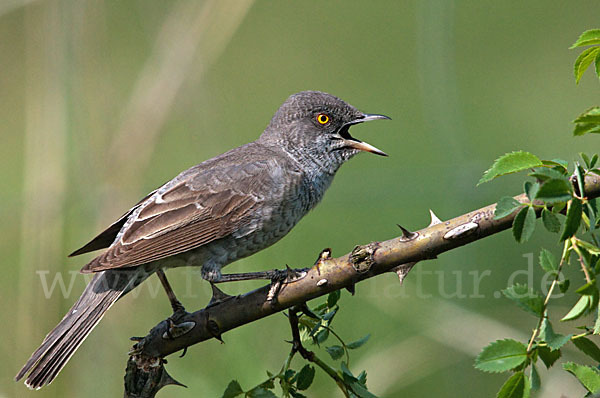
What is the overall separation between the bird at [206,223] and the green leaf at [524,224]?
1.38 meters

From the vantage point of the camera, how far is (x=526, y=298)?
139 cm

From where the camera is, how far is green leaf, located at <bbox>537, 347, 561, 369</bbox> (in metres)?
1.44

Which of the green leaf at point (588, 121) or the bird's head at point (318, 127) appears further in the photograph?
the bird's head at point (318, 127)

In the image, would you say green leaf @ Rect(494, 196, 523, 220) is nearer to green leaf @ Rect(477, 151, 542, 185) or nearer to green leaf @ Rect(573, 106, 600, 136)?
green leaf @ Rect(477, 151, 542, 185)

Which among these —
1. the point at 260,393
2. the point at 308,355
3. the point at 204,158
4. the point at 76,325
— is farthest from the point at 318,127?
Result: the point at 260,393

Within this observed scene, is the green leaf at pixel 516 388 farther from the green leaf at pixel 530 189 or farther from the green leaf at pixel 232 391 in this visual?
the green leaf at pixel 232 391

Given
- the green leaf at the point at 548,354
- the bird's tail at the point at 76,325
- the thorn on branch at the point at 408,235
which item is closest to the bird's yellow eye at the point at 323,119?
the bird's tail at the point at 76,325

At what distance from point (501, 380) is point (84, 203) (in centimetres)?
265

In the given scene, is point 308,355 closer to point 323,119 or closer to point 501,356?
point 501,356

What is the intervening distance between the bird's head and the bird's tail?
1.15m

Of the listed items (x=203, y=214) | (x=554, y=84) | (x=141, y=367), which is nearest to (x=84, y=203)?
(x=203, y=214)

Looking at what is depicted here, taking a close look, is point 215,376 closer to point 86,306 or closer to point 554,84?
point 86,306

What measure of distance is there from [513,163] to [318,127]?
236 centimetres

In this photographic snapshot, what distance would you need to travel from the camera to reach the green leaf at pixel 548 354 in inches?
56.7
